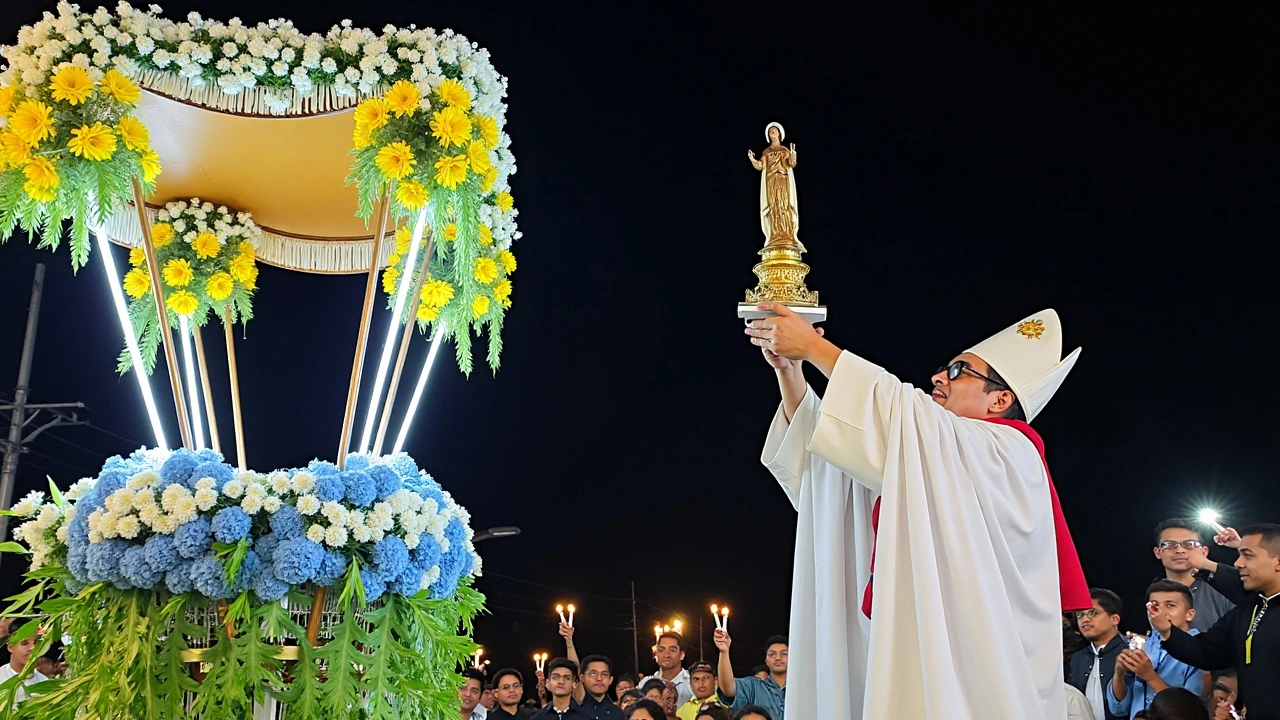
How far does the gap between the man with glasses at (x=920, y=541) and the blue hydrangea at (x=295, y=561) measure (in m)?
1.51

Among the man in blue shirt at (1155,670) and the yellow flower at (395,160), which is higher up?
the yellow flower at (395,160)

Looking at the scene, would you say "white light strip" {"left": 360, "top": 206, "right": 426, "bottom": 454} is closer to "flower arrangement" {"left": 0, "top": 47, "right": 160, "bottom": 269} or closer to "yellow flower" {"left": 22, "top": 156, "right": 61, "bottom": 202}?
"flower arrangement" {"left": 0, "top": 47, "right": 160, "bottom": 269}

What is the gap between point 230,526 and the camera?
331 centimetres

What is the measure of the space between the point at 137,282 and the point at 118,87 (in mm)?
992

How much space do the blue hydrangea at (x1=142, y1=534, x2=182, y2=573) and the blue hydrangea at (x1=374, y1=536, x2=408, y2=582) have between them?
587 millimetres

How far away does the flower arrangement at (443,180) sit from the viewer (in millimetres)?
3867

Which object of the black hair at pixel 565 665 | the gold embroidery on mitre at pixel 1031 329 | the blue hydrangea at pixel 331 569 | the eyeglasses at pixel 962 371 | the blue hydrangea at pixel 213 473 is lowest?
the black hair at pixel 565 665

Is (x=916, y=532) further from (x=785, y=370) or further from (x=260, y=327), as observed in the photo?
(x=260, y=327)

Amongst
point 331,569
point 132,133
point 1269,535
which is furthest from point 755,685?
point 132,133

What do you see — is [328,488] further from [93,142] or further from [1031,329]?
[1031,329]

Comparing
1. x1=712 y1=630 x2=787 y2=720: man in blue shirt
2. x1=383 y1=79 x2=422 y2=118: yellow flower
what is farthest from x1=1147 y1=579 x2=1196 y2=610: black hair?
x1=383 y1=79 x2=422 y2=118: yellow flower

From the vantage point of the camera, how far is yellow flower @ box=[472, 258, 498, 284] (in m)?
4.31

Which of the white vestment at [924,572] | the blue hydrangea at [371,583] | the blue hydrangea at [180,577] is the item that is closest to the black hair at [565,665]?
the white vestment at [924,572]

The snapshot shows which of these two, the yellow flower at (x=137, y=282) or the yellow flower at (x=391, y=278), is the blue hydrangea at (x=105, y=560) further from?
the yellow flower at (x=391, y=278)
